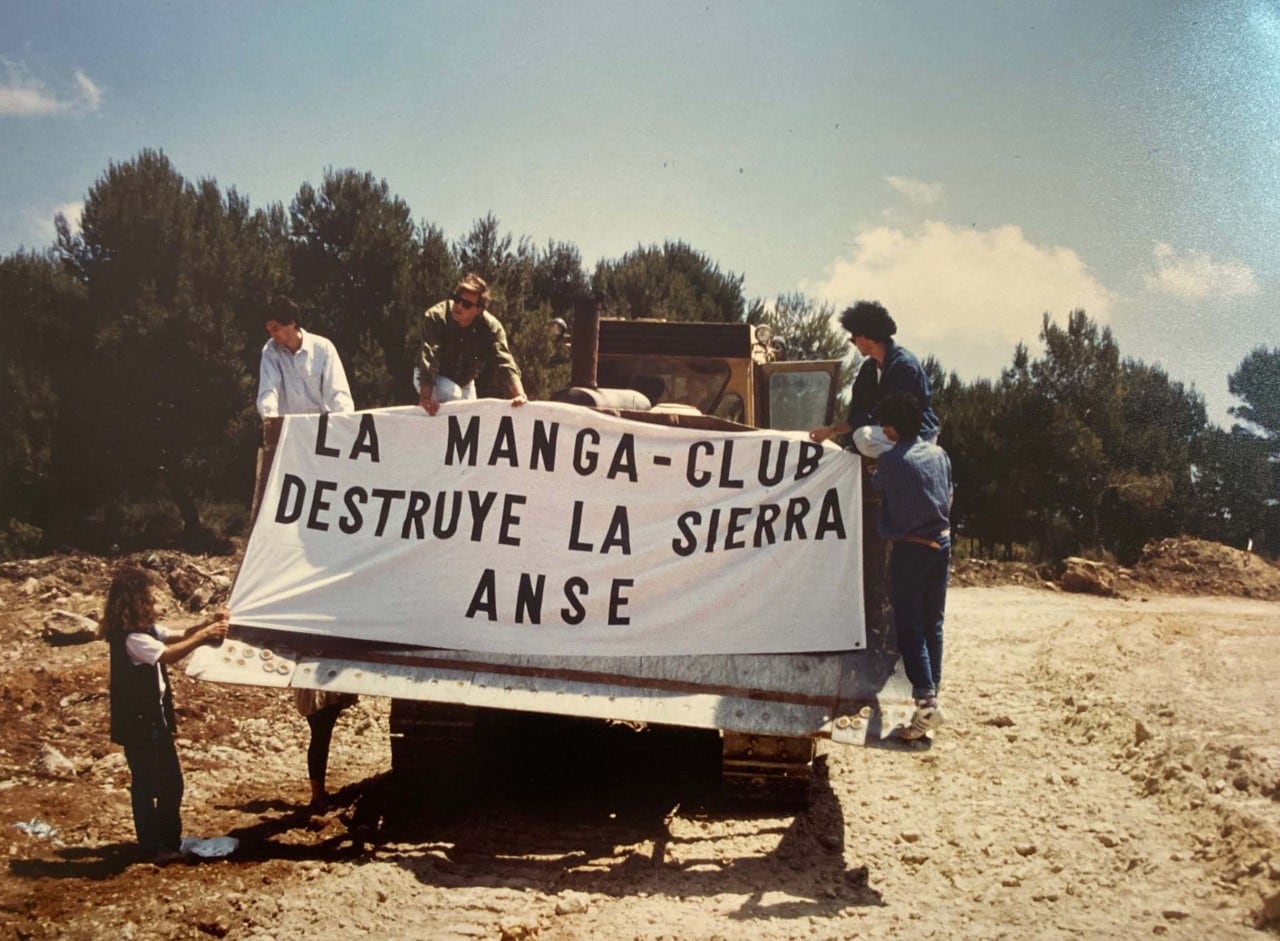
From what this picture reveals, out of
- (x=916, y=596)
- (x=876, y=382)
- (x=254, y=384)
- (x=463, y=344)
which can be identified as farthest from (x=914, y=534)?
(x=254, y=384)

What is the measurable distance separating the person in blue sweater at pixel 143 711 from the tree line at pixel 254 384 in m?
11.4

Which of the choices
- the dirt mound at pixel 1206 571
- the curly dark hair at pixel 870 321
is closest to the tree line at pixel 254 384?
the dirt mound at pixel 1206 571

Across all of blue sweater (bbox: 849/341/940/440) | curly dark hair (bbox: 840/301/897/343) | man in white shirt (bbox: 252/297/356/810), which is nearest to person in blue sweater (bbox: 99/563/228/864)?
man in white shirt (bbox: 252/297/356/810)

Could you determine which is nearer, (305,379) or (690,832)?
(690,832)

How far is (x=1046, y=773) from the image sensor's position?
20.8 ft

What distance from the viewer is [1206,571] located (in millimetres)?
20422

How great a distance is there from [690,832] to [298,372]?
3.57 m

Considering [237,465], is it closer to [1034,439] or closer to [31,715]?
[31,715]

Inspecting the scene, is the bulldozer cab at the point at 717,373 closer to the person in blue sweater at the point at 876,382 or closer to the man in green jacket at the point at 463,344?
the man in green jacket at the point at 463,344

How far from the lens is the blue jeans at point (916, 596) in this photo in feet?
15.7

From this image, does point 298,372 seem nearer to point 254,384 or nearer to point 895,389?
point 895,389

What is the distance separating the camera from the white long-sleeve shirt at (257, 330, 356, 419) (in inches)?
244

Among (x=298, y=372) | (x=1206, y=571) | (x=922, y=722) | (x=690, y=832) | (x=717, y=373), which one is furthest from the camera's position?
(x=1206, y=571)

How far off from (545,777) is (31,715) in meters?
3.65
